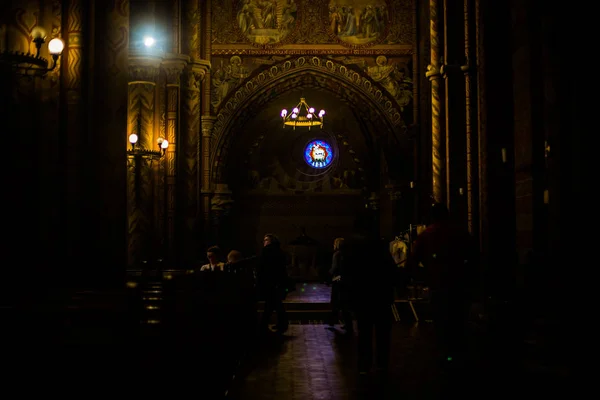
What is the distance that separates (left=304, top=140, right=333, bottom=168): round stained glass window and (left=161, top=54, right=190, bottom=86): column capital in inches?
563

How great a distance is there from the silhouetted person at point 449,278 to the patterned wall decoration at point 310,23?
68.2ft

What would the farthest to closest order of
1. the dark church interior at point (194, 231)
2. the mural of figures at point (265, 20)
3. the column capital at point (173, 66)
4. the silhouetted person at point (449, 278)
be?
the mural of figures at point (265, 20), the column capital at point (173, 66), the silhouetted person at point (449, 278), the dark church interior at point (194, 231)

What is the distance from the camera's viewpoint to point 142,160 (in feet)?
66.2

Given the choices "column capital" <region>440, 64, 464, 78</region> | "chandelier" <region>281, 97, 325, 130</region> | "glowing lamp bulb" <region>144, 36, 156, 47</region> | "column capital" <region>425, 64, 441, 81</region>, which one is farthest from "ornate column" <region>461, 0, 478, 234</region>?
"chandelier" <region>281, 97, 325, 130</region>

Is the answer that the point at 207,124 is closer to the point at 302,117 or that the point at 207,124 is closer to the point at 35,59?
the point at 302,117

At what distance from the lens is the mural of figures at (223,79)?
28.3 m

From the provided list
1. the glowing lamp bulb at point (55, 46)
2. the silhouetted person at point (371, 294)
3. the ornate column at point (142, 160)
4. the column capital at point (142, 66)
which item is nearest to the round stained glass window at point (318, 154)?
the ornate column at point (142, 160)

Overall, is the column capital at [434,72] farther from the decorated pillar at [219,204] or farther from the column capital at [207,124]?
the decorated pillar at [219,204]

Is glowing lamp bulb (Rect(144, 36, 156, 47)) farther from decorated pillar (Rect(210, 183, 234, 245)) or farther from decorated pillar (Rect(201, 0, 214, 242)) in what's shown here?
decorated pillar (Rect(210, 183, 234, 245))

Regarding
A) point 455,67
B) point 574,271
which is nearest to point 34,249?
point 574,271

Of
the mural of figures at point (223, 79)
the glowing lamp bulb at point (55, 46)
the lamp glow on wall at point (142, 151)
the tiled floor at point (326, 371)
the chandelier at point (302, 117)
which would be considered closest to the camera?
the tiled floor at point (326, 371)

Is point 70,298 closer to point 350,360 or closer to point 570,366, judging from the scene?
point 350,360

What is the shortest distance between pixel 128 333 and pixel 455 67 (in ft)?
49.3

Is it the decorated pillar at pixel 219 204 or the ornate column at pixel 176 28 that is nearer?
the ornate column at pixel 176 28
